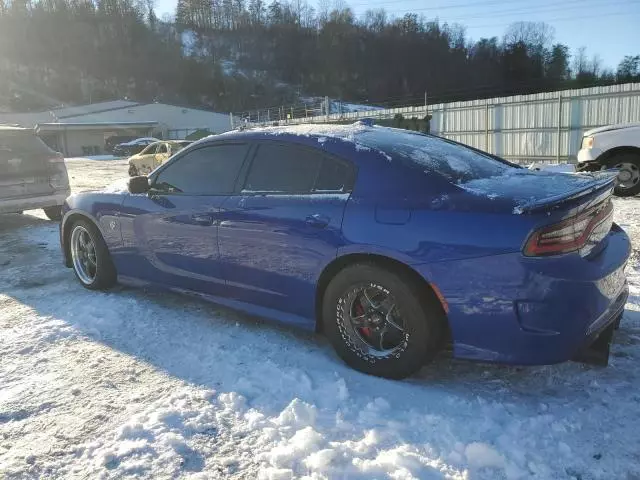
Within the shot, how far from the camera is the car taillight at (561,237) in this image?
2.54 m

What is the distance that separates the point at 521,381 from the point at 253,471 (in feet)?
5.38

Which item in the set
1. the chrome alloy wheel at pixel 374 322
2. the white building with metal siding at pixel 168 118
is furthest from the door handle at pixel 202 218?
the white building with metal siding at pixel 168 118

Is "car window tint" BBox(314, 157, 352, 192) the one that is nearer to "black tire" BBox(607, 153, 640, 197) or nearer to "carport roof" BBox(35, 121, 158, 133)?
"black tire" BBox(607, 153, 640, 197)

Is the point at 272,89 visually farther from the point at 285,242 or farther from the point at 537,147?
the point at 285,242

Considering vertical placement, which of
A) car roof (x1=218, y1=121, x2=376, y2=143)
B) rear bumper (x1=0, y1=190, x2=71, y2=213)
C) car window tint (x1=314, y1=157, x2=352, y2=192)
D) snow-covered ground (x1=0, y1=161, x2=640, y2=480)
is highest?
car roof (x1=218, y1=121, x2=376, y2=143)

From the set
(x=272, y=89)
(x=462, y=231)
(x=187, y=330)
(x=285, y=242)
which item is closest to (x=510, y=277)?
(x=462, y=231)

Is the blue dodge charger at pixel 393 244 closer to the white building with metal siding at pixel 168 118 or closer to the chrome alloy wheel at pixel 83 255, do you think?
the chrome alloy wheel at pixel 83 255

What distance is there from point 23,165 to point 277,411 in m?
7.03

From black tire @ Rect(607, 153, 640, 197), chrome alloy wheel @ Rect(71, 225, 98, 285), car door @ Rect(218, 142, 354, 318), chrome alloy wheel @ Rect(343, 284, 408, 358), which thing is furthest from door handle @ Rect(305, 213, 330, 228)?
black tire @ Rect(607, 153, 640, 197)

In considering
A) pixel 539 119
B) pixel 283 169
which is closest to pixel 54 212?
pixel 283 169

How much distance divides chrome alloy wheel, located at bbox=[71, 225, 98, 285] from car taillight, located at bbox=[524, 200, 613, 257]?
3875 millimetres

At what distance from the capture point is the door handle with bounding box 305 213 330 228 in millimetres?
3162

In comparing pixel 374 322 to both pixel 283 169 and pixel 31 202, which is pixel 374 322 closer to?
pixel 283 169

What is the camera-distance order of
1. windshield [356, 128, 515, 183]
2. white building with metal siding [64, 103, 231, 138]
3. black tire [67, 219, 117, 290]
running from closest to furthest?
1. windshield [356, 128, 515, 183]
2. black tire [67, 219, 117, 290]
3. white building with metal siding [64, 103, 231, 138]
